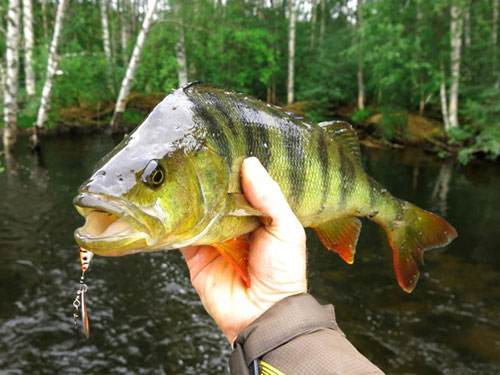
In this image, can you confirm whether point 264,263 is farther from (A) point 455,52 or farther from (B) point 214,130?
(A) point 455,52

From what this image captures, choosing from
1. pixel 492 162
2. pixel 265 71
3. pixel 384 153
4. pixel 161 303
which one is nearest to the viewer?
pixel 161 303

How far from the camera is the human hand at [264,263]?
1852mm

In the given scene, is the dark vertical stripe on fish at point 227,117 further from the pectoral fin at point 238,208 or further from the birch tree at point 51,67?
the birch tree at point 51,67

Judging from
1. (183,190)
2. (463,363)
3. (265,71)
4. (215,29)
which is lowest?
(463,363)

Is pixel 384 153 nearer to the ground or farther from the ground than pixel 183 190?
nearer to the ground

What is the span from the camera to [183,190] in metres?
1.63

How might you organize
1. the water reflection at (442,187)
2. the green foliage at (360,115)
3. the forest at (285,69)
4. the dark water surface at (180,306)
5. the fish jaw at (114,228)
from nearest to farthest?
the fish jaw at (114,228), the dark water surface at (180,306), the water reflection at (442,187), the forest at (285,69), the green foliage at (360,115)

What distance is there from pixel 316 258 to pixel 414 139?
14.7 metres

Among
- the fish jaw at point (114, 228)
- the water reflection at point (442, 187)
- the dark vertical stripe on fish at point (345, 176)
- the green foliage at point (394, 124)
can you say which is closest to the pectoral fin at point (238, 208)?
the fish jaw at point (114, 228)

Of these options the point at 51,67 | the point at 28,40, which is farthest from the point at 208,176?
the point at 28,40

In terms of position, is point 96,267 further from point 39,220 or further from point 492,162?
point 492,162

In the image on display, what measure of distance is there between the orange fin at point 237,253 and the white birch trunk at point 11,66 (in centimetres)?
1501

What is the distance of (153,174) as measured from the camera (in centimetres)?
154

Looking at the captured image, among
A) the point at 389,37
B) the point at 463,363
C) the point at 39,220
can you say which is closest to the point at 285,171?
the point at 463,363
